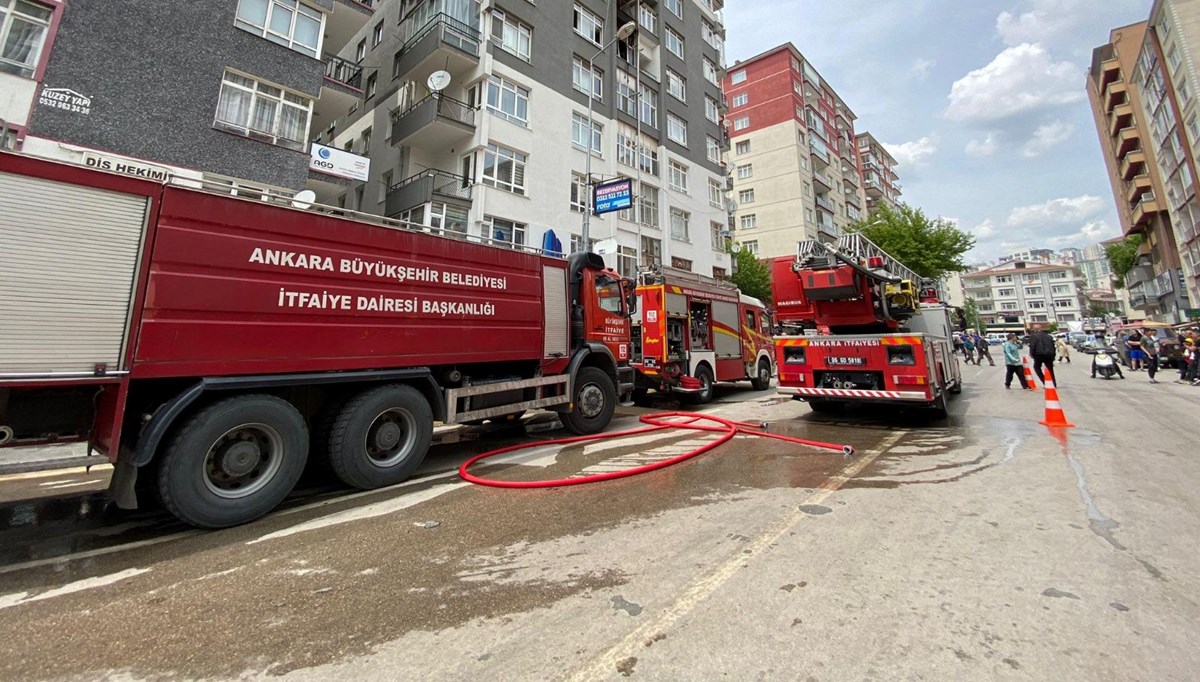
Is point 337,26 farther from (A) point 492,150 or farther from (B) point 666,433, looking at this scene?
(B) point 666,433

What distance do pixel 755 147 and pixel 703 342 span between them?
3795cm

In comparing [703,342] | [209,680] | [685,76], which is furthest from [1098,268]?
[209,680]

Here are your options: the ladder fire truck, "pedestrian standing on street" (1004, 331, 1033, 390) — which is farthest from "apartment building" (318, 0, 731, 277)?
"pedestrian standing on street" (1004, 331, 1033, 390)

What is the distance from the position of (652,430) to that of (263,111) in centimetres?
1314

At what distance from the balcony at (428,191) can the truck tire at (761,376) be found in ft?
37.9

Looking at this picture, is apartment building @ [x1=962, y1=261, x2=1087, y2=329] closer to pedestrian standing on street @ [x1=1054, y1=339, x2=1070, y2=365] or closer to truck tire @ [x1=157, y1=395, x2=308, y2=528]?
pedestrian standing on street @ [x1=1054, y1=339, x2=1070, y2=365]

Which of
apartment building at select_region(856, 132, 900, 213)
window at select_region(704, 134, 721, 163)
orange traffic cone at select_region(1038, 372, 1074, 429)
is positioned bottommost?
orange traffic cone at select_region(1038, 372, 1074, 429)

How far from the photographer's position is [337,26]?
15852mm

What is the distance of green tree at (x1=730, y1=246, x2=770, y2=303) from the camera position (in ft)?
101

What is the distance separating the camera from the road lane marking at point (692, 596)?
2.02 metres

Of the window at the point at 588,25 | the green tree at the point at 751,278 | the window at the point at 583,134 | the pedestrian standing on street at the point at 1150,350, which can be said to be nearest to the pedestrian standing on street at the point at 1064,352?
the pedestrian standing on street at the point at 1150,350

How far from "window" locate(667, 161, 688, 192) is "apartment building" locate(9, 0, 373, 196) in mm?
17347

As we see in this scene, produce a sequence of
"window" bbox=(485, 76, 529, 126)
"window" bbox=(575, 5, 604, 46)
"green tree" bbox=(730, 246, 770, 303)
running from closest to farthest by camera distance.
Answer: "window" bbox=(485, 76, 529, 126) < "window" bbox=(575, 5, 604, 46) < "green tree" bbox=(730, 246, 770, 303)

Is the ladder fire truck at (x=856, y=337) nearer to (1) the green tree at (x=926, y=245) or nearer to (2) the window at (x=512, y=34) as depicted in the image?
(2) the window at (x=512, y=34)
